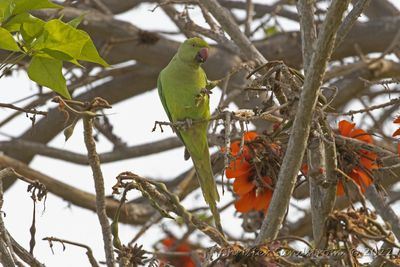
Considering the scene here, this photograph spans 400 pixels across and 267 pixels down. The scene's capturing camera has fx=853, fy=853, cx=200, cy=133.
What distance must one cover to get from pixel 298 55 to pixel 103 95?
4.12ft

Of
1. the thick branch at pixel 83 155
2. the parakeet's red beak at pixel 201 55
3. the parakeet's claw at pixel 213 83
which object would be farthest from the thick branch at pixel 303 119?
the thick branch at pixel 83 155

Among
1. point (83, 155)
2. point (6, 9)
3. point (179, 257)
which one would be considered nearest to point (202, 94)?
point (6, 9)

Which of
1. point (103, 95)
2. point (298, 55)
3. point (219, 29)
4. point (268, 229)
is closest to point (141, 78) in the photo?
point (103, 95)

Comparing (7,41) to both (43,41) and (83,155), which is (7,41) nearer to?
(43,41)

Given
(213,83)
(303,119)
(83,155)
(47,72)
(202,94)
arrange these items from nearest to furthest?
(303,119) → (47,72) → (213,83) → (202,94) → (83,155)

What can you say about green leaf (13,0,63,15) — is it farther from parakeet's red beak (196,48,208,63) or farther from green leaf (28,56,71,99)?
parakeet's red beak (196,48,208,63)

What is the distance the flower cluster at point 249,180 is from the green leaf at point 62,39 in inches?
21.5

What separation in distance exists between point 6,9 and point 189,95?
5.77ft

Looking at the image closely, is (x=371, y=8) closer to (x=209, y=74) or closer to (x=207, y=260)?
(x=209, y=74)

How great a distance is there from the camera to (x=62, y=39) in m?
2.05

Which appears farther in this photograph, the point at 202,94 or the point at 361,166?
the point at 202,94

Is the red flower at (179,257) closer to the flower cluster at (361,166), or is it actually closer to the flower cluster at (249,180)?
the flower cluster at (249,180)

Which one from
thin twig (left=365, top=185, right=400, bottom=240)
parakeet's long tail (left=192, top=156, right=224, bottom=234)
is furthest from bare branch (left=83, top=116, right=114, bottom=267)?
thin twig (left=365, top=185, right=400, bottom=240)

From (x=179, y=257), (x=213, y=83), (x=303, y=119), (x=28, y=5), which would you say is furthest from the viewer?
(x=179, y=257)
